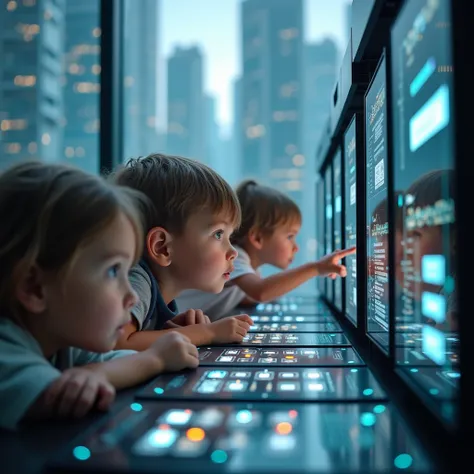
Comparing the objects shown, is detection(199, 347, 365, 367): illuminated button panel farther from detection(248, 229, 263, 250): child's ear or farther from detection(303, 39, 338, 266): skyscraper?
detection(303, 39, 338, 266): skyscraper

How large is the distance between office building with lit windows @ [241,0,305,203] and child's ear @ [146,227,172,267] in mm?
3230

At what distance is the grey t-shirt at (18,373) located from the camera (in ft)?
1.95

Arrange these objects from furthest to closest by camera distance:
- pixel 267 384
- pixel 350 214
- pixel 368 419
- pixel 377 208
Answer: pixel 350 214 < pixel 377 208 < pixel 267 384 < pixel 368 419

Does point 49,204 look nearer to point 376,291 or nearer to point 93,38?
point 376,291

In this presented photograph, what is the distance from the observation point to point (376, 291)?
962 millimetres

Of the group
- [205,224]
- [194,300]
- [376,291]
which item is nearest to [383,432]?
[376,291]

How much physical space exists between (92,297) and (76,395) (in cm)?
13

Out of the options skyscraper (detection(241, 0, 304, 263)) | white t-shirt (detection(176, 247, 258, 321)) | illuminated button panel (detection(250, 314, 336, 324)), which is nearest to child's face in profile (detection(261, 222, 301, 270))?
white t-shirt (detection(176, 247, 258, 321))

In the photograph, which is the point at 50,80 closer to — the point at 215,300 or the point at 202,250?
the point at 215,300

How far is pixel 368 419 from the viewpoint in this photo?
23.6 inches

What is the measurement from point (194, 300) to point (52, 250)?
3.66ft

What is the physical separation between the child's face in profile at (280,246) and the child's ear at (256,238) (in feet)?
0.05

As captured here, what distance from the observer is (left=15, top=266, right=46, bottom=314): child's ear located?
0.68 m

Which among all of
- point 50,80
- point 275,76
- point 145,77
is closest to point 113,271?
point 50,80
